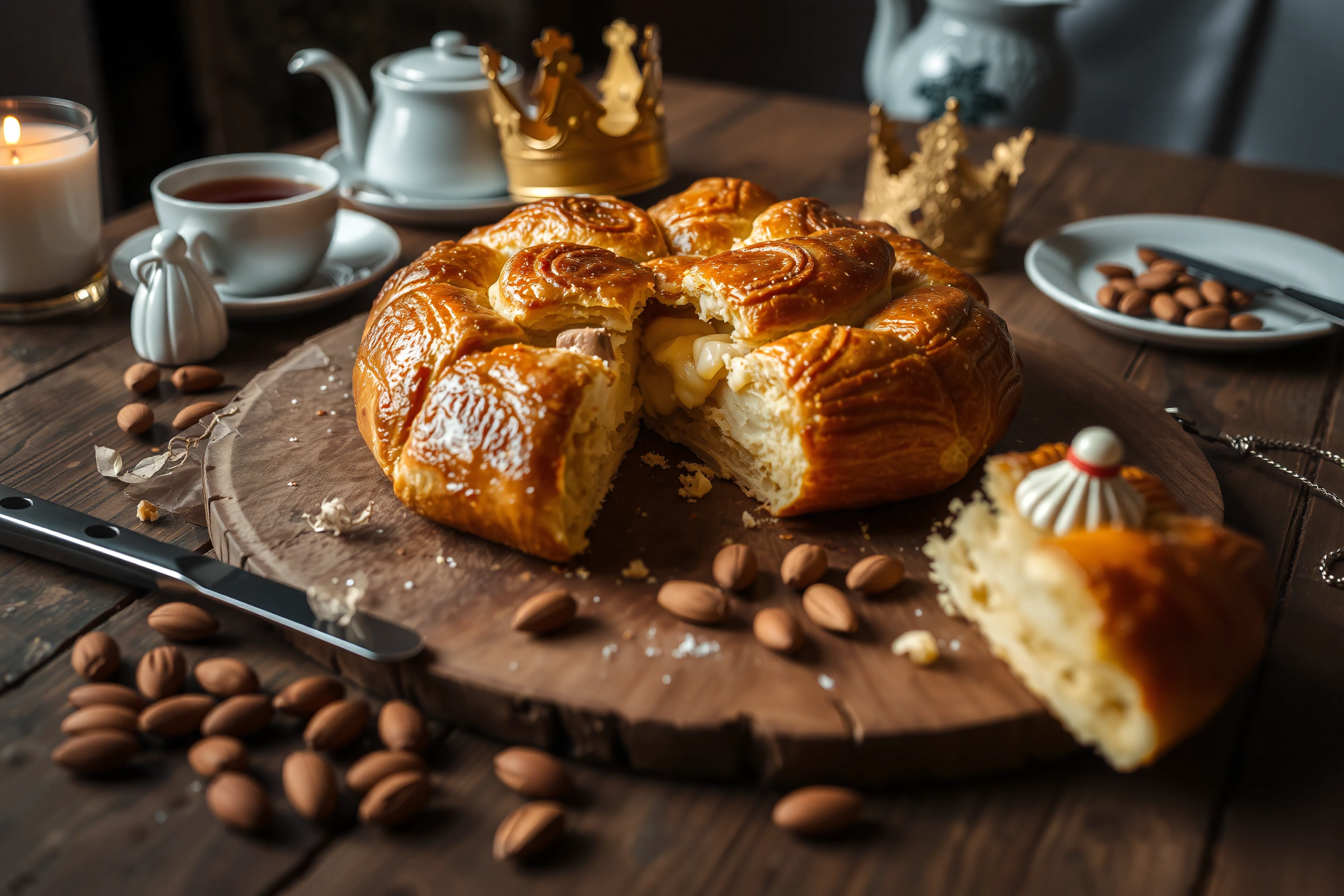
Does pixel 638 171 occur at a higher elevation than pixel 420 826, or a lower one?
higher

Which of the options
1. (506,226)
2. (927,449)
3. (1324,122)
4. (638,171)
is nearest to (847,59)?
(1324,122)

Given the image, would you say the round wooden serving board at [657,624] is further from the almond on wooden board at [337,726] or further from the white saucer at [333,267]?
the white saucer at [333,267]

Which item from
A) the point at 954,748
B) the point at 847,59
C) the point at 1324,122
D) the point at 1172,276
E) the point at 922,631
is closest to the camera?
the point at 954,748

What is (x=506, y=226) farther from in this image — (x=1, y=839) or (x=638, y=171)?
(x=1, y=839)

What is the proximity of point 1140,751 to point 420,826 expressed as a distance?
942 mm

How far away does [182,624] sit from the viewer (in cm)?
163

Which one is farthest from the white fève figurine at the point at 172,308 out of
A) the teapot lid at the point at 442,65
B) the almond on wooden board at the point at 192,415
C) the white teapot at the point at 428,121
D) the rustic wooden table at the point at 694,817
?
the teapot lid at the point at 442,65

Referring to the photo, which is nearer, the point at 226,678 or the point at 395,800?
the point at 395,800

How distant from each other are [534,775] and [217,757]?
424 mm

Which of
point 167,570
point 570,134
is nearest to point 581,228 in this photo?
point 570,134

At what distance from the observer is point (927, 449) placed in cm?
191

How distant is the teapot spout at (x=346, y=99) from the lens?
305 centimetres

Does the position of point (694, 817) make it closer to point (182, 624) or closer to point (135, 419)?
point (182, 624)

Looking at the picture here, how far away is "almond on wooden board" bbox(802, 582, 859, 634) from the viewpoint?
1.61m
